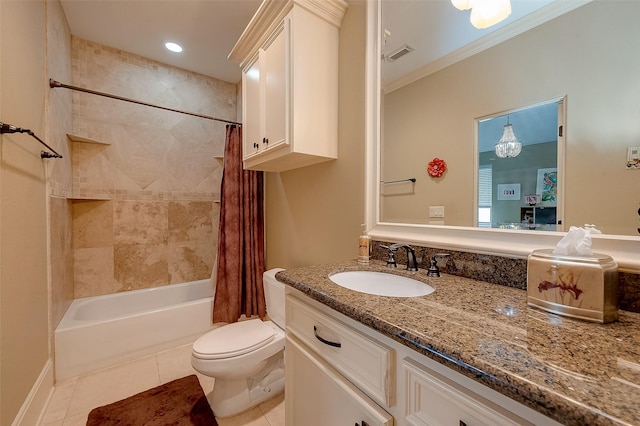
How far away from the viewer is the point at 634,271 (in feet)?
2.14

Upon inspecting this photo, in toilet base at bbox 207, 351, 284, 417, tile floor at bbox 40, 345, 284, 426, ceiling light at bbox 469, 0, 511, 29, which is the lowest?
tile floor at bbox 40, 345, 284, 426

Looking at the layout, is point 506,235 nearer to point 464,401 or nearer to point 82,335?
point 464,401

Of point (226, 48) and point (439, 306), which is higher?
point (226, 48)

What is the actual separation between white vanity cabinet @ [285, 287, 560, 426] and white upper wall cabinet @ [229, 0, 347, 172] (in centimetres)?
87

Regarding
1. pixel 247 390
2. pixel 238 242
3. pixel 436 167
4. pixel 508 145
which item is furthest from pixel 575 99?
pixel 238 242

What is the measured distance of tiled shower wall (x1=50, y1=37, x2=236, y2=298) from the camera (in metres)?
2.28

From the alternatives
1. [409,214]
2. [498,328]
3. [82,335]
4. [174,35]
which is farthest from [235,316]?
[174,35]

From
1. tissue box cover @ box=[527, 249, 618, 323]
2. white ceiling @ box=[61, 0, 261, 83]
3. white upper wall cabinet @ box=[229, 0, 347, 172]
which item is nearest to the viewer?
tissue box cover @ box=[527, 249, 618, 323]

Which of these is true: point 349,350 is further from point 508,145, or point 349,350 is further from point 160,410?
point 160,410

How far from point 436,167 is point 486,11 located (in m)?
0.61

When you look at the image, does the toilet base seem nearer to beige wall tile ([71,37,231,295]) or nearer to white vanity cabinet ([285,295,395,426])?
white vanity cabinet ([285,295,395,426])

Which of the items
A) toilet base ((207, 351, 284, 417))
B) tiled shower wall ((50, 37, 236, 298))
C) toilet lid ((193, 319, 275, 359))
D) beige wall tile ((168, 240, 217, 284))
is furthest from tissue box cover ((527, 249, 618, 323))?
beige wall tile ((168, 240, 217, 284))

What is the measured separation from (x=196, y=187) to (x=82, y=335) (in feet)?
5.24

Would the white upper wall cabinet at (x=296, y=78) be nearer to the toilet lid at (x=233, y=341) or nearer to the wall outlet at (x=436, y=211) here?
the wall outlet at (x=436, y=211)
